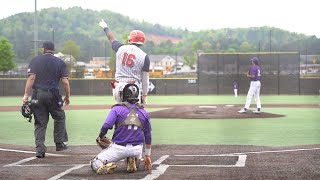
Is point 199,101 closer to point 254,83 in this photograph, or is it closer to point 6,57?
point 254,83

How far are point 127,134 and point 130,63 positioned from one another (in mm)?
1285

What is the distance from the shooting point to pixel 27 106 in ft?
32.8

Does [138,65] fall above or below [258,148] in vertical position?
above

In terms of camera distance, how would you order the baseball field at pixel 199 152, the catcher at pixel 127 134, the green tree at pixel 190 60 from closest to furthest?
the baseball field at pixel 199 152 < the catcher at pixel 127 134 < the green tree at pixel 190 60

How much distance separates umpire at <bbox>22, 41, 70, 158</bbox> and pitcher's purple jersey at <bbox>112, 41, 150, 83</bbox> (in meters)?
1.77

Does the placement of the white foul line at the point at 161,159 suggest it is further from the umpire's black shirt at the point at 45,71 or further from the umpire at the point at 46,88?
the umpire's black shirt at the point at 45,71

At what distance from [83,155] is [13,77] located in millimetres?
41226

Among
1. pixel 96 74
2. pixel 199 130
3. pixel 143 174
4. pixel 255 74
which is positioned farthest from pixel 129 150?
pixel 96 74

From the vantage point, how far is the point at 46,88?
32.8 feet

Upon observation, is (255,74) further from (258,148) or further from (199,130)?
(258,148)

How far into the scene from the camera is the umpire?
9930 millimetres

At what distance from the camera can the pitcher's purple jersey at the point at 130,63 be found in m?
8.64

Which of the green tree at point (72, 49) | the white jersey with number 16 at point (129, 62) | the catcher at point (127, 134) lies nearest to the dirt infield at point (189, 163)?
the catcher at point (127, 134)

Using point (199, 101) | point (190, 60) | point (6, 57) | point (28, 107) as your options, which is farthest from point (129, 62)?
point (190, 60)
